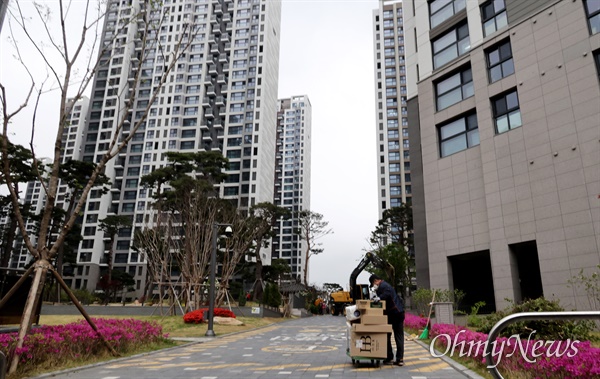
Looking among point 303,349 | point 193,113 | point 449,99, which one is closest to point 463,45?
point 449,99

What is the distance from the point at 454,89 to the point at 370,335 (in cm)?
1968

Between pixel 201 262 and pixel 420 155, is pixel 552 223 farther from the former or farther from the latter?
pixel 201 262

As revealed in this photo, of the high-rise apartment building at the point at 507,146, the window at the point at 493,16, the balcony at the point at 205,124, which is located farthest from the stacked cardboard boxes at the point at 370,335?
the balcony at the point at 205,124

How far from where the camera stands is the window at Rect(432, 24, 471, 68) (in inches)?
925

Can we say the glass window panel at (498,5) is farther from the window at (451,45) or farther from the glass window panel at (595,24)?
the glass window panel at (595,24)

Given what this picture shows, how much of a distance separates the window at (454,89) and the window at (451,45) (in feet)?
4.00

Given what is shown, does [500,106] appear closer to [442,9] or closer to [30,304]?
[442,9]

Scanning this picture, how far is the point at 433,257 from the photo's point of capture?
2267cm

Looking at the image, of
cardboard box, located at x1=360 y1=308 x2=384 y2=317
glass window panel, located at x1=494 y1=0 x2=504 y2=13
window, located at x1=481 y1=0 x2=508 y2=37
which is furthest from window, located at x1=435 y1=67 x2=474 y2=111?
cardboard box, located at x1=360 y1=308 x2=384 y2=317

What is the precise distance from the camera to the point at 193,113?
3039 inches

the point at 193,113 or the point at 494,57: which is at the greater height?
the point at 193,113

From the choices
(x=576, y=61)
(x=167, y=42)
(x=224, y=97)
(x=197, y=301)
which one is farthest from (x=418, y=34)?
(x=167, y=42)

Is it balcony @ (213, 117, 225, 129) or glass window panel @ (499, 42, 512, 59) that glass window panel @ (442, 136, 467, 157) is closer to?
glass window panel @ (499, 42, 512, 59)

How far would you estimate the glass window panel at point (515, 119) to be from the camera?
19.8 m
